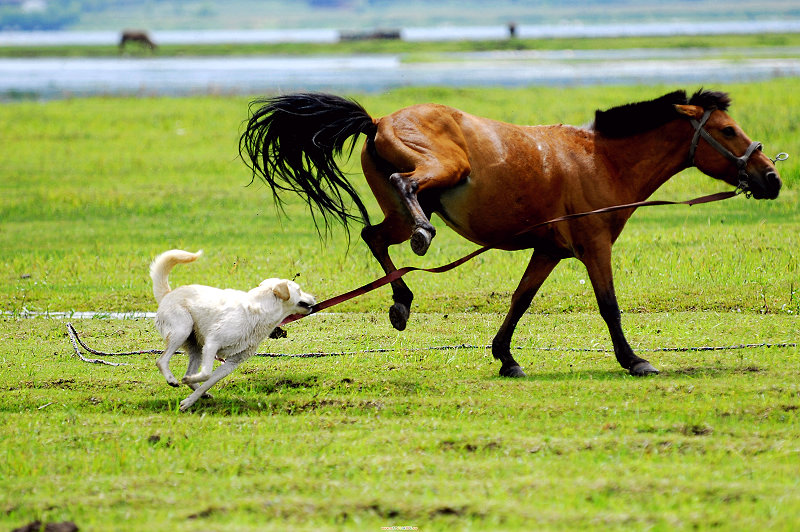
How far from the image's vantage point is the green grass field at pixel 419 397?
18.4ft

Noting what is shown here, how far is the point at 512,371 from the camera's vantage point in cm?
856

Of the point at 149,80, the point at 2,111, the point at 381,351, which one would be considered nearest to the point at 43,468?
the point at 381,351

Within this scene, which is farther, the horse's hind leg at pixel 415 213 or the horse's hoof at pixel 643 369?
the horse's hoof at pixel 643 369

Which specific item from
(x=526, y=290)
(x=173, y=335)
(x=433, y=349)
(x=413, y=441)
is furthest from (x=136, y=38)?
(x=413, y=441)

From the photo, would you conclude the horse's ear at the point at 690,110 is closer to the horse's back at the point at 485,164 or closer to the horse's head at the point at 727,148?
the horse's head at the point at 727,148

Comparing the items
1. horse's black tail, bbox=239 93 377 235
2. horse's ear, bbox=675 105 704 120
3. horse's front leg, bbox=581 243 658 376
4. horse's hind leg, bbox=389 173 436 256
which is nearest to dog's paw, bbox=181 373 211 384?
horse's hind leg, bbox=389 173 436 256

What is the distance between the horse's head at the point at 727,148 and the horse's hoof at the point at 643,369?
1596 mm

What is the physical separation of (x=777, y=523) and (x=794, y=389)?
2.60 metres

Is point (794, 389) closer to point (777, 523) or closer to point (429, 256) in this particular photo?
point (777, 523)

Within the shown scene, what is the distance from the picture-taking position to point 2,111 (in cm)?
3119

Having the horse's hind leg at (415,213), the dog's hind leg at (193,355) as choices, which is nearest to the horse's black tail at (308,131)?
the horse's hind leg at (415,213)

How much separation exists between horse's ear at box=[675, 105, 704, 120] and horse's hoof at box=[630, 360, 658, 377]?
194 centimetres

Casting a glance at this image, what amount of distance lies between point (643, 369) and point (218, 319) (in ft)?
10.3

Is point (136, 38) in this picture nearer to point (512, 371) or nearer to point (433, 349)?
point (433, 349)
